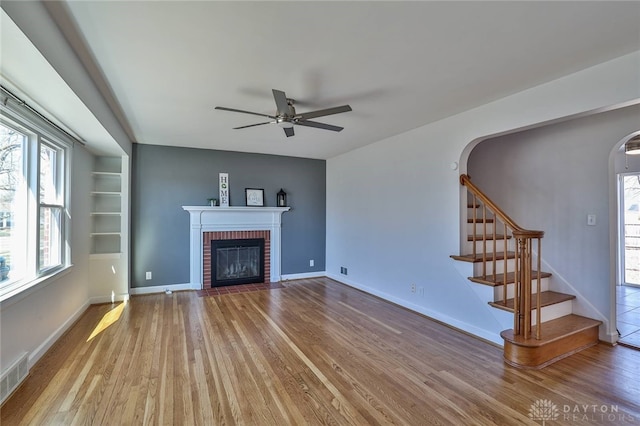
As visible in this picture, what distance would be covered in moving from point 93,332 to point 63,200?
1568mm

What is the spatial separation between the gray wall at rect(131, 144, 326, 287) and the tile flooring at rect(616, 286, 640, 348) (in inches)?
182

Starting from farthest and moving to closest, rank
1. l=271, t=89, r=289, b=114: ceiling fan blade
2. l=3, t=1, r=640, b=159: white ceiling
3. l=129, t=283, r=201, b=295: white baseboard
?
l=129, t=283, r=201, b=295: white baseboard < l=271, t=89, r=289, b=114: ceiling fan blade < l=3, t=1, r=640, b=159: white ceiling

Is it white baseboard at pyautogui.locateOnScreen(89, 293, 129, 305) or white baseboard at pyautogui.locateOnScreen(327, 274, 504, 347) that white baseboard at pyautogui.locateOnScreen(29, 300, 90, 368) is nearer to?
white baseboard at pyautogui.locateOnScreen(89, 293, 129, 305)

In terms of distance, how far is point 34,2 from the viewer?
5.38 feet

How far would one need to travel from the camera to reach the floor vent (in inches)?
85.9

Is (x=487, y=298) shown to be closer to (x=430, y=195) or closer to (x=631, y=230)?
(x=430, y=195)

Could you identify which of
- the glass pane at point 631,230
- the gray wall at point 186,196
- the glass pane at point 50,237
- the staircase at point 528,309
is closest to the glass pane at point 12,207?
the glass pane at point 50,237

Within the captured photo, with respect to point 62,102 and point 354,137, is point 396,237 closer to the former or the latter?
point 354,137

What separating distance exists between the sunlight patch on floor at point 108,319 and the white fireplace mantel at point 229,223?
125 cm

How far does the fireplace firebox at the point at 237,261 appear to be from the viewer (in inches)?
220

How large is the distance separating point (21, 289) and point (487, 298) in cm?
426

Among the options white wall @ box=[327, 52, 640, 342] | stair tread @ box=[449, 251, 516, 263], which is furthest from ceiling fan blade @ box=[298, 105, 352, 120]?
stair tread @ box=[449, 251, 516, 263]

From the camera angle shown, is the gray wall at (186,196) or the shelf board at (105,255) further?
the gray wall at (186,196)

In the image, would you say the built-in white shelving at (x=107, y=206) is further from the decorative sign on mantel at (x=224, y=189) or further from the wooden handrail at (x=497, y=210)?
the wooden handrail at (x=497, y=210)
